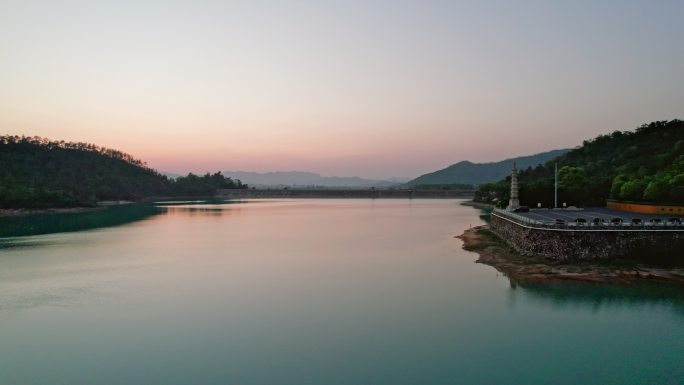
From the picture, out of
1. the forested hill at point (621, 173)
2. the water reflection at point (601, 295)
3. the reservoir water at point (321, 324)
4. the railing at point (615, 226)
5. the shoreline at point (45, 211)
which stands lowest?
the reservoir water at point (321, 324)

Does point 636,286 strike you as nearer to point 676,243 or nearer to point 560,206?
point 676,243

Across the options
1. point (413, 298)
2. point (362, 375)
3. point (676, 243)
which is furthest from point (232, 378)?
point (676, 243)

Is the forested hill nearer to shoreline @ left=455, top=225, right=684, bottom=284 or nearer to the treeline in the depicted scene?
shoreline @ left=455, top=225, right=684, bottom=284

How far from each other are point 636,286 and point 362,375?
25.9 metres

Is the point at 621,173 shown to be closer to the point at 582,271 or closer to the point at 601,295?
the point at 582,271

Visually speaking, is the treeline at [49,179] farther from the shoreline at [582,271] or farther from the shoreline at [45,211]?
the shoreline at [582,271]

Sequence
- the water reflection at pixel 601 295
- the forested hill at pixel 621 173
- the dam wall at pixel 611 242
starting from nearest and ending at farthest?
the water reflection at pixel 601 295 < the dam wall at pixel 611 242 < the forested hill at pixel 621 173

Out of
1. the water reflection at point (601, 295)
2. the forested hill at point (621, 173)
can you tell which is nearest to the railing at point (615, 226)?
the water reflection at point (601, 295)

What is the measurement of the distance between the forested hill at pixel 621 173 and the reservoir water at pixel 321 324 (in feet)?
87.4

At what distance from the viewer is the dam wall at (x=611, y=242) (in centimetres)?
4025

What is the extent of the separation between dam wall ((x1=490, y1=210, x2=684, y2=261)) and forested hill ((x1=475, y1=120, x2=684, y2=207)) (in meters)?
15.7

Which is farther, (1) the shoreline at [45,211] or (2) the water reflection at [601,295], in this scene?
(1) the shoreline at [45,211]

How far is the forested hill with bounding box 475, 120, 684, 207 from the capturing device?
61.1m

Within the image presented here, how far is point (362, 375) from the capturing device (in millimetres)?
21203
